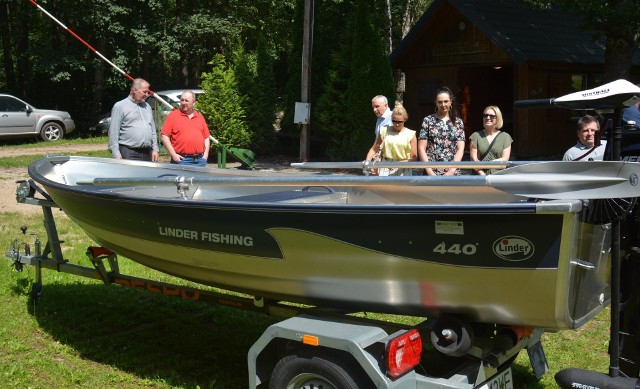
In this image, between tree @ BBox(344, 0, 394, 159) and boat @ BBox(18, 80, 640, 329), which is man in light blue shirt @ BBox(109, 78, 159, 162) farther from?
tree @ BBox(344, 0, 394, 159)

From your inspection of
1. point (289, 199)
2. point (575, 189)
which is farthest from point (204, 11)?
point (575, 189)

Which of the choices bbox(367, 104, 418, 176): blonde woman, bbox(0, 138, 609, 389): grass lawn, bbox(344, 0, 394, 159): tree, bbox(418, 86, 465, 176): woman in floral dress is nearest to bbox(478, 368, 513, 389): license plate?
bbox(0, 138, 609, 389): grass lawn

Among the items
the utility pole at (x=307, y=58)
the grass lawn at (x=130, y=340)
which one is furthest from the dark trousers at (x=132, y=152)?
the utility pole at (x=307, y=58)

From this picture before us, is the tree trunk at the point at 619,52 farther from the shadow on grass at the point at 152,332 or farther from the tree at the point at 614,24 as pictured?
the shadow on grass at the point at 152,332

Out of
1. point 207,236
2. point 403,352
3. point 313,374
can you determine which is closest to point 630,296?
point 403,352

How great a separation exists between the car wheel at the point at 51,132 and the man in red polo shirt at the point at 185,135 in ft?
56.1

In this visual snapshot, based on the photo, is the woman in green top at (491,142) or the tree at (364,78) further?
the tree at (364,78)

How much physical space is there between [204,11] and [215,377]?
26906 mm

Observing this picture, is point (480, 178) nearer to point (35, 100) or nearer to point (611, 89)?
point (611, 89)

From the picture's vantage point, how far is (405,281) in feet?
12.9

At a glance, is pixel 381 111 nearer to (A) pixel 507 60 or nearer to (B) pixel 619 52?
(B) pixel 619 52

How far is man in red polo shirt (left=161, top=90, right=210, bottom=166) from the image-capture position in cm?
893

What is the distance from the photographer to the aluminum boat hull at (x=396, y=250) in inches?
140

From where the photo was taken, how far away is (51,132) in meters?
24.9
